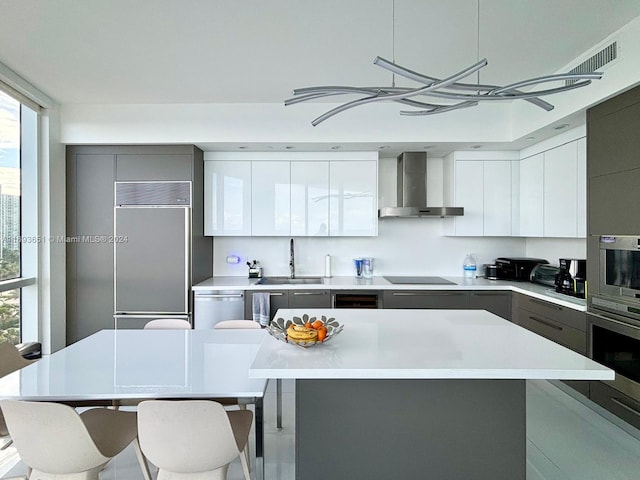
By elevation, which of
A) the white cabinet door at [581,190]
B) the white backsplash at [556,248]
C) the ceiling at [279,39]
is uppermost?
the ceiling at [279,39]

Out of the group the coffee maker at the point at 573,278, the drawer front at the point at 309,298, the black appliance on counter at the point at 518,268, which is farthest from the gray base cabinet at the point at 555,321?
the drawer front at the point at 309,298

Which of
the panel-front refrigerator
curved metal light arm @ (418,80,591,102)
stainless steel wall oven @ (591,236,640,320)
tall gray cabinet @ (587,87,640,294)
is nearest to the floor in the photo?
stainless steel wall oven @ (591,236,640,320)

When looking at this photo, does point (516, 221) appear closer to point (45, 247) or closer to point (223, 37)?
point (223, 37)

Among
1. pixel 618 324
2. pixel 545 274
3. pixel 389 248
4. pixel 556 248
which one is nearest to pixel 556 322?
pixel 618 324

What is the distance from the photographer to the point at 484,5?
90.0 inches

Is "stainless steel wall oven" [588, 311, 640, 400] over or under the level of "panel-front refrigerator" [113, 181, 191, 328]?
under

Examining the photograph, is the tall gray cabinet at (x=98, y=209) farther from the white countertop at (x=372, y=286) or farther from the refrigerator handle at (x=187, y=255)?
the white countertop at (x=372, y=286)

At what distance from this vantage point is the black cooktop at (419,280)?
4131 mm

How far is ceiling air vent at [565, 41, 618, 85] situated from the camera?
2.58 metres

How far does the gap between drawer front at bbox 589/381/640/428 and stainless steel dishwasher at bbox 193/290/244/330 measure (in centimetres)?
313

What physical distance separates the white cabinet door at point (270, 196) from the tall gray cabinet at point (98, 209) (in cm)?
66

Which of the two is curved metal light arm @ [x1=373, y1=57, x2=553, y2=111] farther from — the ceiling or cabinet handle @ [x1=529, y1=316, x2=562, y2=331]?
cabinet handle @ [x1=529, y1=316, x2=562, y2=331]

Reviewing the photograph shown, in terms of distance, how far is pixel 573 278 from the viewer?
10.9 ft

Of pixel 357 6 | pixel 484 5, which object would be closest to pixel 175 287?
pixel 357 6
